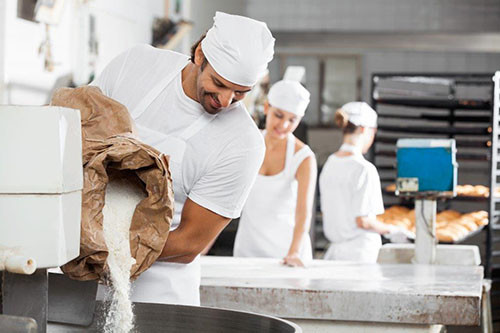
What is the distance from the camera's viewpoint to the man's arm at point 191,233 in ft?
5.99

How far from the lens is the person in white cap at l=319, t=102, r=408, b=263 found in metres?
4.14

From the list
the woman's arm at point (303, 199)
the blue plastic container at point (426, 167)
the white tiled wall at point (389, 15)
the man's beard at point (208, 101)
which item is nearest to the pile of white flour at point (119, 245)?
the man's beard at point (208, 101)

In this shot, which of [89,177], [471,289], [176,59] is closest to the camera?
[89,177]

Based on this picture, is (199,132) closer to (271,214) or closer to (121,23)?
(271,214)

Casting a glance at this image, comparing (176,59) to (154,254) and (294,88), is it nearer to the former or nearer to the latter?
(154,254)

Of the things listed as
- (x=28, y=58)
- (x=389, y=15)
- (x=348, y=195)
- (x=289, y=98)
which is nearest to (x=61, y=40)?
(x=28, y=58)

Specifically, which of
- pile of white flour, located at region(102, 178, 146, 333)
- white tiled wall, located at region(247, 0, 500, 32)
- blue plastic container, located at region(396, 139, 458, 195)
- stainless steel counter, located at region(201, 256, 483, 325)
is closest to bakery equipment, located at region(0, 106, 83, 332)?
pile of white flour, located at region(102, 178, 146, 333)

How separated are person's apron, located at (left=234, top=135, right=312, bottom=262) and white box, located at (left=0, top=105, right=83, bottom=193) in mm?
2959

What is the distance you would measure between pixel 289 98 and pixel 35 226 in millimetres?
2922

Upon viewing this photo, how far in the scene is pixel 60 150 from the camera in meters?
0.99

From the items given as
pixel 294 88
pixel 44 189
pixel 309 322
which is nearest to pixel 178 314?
pixel 44 189

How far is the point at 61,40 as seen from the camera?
14.5 feet

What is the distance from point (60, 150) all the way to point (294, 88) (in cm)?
296

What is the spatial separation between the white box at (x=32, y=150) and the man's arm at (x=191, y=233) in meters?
0.84
